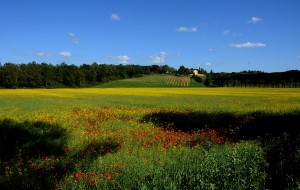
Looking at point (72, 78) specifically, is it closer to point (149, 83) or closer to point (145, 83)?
point (145, 83)

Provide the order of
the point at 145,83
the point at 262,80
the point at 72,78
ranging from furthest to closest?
the point at 262,80
the point at 72,78
the point at 145,83

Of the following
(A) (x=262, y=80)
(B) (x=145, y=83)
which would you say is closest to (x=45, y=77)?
(B) (x=145, y=83)

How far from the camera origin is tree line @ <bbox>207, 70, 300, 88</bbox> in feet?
355

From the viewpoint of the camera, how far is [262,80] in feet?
385

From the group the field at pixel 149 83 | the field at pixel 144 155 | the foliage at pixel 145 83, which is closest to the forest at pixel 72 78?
the field at pixel 149 83

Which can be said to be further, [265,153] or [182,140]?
[182,140]

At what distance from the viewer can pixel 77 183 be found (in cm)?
672

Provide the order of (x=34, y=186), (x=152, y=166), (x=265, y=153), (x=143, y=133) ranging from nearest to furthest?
(x=34, y=186), (x=152, y=166), (x=265, y=153), (x=143, y=133)

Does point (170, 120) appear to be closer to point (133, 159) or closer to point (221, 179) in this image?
point (133, 159)

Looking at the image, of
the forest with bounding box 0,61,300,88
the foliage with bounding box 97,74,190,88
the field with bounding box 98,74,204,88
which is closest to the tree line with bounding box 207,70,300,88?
the forest with bounding box 0,61,300,88

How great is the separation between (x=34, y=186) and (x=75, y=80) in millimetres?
115606

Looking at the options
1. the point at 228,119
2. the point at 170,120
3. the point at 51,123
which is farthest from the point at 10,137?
the point at 228,119

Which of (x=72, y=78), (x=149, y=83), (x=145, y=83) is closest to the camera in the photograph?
(x=145, y=83)

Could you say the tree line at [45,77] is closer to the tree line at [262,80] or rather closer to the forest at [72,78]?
the forest at [72,78]
